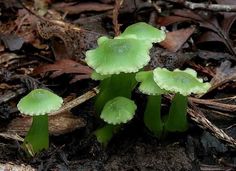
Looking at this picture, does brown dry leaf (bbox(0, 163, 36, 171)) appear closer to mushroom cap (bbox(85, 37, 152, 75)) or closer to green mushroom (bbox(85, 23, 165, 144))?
green mushroom (bbox(85, 23, 165, 144))

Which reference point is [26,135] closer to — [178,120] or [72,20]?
[178,120]

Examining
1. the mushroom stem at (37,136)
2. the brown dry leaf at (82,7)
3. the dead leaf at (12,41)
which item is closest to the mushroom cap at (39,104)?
the mushroom stem at (37,136)

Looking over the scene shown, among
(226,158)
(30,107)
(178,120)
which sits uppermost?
(30,107)

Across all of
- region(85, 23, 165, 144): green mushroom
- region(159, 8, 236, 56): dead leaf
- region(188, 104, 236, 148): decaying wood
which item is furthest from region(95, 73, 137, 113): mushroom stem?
region(159, 8, 236, 56): dead leaf

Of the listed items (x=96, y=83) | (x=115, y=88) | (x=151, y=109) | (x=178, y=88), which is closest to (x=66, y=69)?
(x=96, y=83)

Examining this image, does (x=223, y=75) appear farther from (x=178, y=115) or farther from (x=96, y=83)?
(x=96, y=83)

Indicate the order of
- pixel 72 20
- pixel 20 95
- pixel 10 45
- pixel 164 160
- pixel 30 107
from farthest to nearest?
pixel 72 20
pixel 10 45
pixel 20 95
pixel 164 160
pixel 30 107

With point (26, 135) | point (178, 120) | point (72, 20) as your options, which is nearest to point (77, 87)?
point (26, 135)
